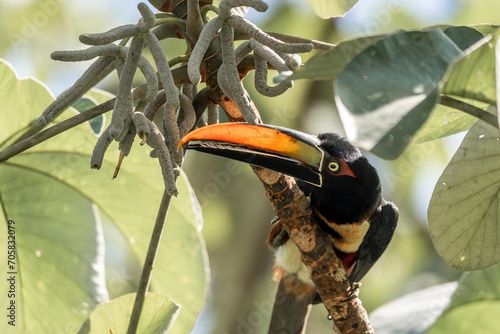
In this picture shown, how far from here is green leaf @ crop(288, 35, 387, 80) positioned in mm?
1056

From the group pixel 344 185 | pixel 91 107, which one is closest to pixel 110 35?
pixel 91 107

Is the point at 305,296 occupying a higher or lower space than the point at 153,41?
lower

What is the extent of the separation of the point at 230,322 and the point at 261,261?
0.39 metres

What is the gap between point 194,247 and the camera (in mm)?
1999

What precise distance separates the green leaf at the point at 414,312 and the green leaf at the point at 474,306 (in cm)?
4

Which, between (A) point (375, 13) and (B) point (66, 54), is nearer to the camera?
(B) point (66, 54)

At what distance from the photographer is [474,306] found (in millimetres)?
1924

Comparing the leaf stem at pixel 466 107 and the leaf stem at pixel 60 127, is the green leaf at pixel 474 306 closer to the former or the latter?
the leaf stem at pixel 466 107

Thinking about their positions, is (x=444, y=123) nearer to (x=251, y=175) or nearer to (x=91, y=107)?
(x=91, y=107)

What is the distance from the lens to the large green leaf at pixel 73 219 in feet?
6.10

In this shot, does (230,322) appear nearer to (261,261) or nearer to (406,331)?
(261,261)

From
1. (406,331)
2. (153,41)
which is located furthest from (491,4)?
(153,41)

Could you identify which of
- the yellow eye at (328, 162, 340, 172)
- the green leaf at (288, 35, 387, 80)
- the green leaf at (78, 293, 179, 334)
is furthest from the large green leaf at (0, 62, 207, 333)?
the green leaf at (288, 35, 387, 80)

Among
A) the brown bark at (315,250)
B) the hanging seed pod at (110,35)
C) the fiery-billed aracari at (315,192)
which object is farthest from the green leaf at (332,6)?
the hanging seed pod at (110,35)
